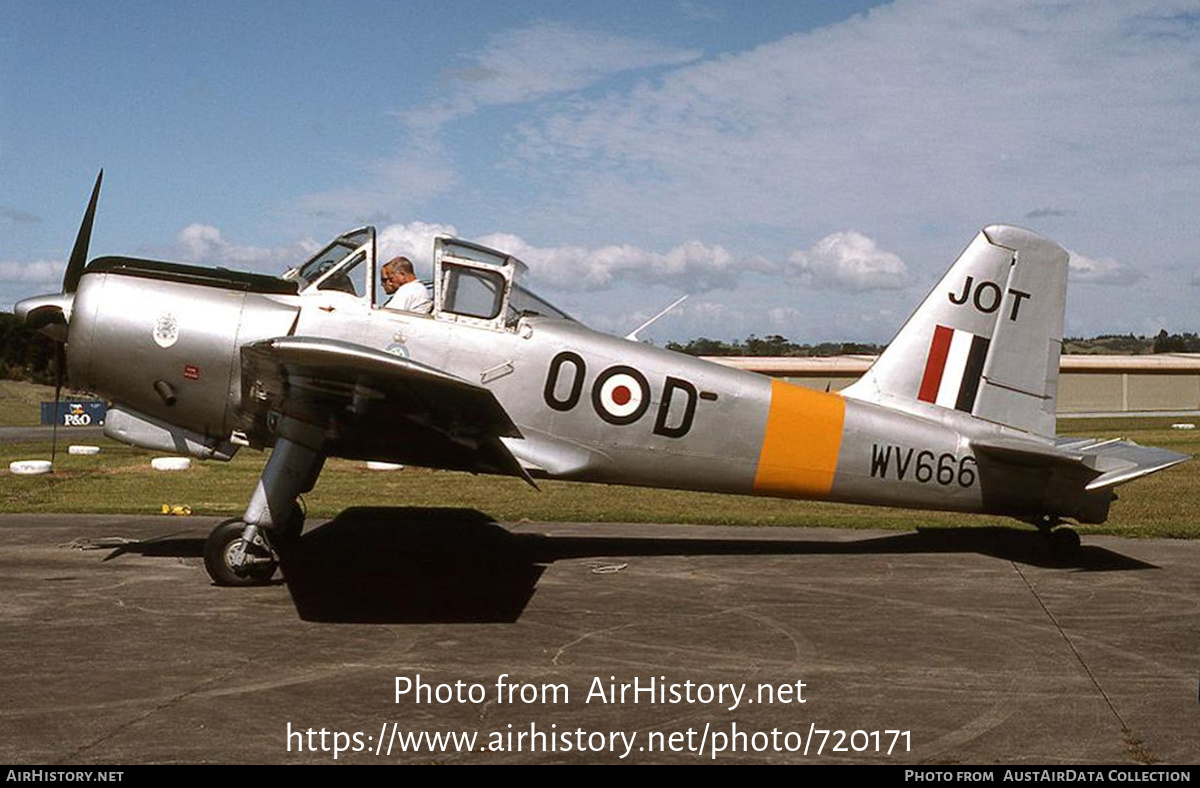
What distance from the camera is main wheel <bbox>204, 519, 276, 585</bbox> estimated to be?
834 cm

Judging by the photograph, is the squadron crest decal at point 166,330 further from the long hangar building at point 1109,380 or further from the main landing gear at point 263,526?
the long hangar building at point 1109,380

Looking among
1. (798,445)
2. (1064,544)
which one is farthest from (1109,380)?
(798,445)

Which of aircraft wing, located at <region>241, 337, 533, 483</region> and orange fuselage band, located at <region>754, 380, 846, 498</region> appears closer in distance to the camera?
aircraft wing, located at <region>241, 337, 533, 483</region>

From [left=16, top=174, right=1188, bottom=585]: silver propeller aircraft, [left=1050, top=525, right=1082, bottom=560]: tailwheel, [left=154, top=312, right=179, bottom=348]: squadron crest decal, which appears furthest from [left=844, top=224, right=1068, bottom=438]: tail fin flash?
[left=154, top=312, right=179, bottom=348]: squadron crest decal

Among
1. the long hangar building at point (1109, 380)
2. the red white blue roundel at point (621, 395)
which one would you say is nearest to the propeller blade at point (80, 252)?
the red white blue roundel at point (621, 395)

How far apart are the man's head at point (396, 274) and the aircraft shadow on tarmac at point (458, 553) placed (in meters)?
2.49

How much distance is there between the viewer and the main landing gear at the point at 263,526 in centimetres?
827

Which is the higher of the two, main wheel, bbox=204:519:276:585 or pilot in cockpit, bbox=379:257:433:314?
pilot in cockpit, bbox=379:257:433:314

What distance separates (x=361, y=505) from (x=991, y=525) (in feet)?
25.5

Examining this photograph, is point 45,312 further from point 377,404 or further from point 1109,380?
point 1109,380

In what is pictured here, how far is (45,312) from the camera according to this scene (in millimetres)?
8367

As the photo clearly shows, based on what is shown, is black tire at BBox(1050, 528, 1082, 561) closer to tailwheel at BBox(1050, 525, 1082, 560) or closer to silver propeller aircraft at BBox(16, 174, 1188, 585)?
tailwheel at BBox(1050, 525, 1082, 560)

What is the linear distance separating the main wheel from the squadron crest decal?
5.09 ft
